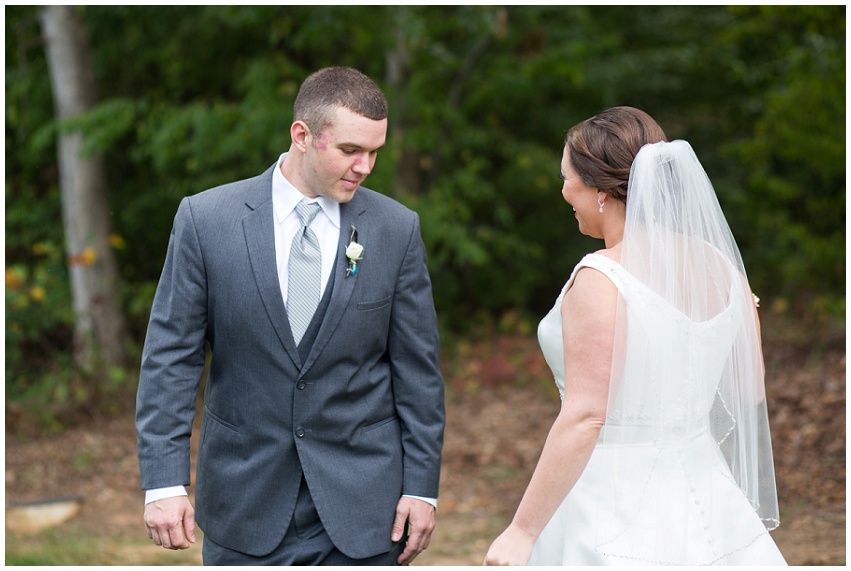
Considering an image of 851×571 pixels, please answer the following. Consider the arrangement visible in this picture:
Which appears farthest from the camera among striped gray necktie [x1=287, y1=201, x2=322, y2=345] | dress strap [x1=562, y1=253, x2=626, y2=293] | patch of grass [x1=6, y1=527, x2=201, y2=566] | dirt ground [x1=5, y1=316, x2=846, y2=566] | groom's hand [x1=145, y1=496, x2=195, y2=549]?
dirt ground [x1=5, y1=316, x2=846, y2=566]

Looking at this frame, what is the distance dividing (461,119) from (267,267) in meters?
7.19

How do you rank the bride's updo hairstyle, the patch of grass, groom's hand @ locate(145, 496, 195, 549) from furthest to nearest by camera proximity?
the patch of grass
groom's hand @ locate(145, 496, 195, 549)
the bride's updo hairstyle

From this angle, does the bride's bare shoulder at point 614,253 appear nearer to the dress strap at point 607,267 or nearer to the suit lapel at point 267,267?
the dress strap at point 607,267

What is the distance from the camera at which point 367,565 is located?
2746 mm

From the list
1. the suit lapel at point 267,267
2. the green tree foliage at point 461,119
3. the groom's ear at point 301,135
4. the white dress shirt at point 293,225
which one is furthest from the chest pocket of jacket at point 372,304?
the green tree foliage at point 461,119

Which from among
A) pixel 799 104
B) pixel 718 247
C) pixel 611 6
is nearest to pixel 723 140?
pixel 611 6

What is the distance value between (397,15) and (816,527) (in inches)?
217

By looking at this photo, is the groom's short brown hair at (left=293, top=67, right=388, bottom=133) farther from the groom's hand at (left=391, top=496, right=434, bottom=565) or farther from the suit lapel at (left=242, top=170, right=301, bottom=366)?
the groom's hand at (left=391, top=496, right=434, bottom=565)

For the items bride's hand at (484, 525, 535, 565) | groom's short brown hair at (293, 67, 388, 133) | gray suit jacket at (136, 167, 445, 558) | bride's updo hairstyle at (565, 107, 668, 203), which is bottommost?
bride's hand at (484, 525, 535, 565)

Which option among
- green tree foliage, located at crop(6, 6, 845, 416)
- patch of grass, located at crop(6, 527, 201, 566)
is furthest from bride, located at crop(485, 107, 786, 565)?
green tree foliage, located at crop(6, 6, 845, 416)

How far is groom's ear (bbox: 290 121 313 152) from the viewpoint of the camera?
2697 millimetres

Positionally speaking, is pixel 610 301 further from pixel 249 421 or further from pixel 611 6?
pixel 611 6

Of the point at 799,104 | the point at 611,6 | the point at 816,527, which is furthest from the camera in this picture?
the point at 611,6

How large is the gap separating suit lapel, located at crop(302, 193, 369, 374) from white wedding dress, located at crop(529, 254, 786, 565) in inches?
23.1
